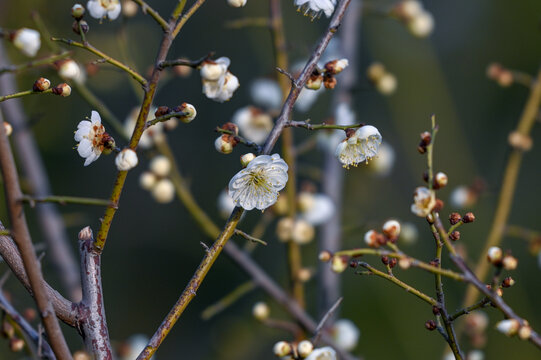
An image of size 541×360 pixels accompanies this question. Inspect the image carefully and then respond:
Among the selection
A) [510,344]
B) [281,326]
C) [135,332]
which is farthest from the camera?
[135,332]

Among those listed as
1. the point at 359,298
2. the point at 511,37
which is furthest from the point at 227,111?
the point at 511,37

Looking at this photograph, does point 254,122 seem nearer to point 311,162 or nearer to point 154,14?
point 154,14

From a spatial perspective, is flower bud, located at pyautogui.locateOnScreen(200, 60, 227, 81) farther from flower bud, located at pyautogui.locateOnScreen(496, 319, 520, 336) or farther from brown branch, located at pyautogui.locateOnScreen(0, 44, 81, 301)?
brown branch, located at pyautogui.locateOnScreen(0, 44, 81, 301)

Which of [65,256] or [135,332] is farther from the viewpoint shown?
[135,332]

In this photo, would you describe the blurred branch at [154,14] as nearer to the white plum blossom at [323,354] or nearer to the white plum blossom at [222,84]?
the white plum blossom at [222,84]

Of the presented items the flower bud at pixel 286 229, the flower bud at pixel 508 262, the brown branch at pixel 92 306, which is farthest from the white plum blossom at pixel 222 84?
the flower bud at pixel 286 229

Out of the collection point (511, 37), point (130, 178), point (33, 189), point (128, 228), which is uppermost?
point (511, 37)

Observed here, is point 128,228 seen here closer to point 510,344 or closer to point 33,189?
point 33,189
